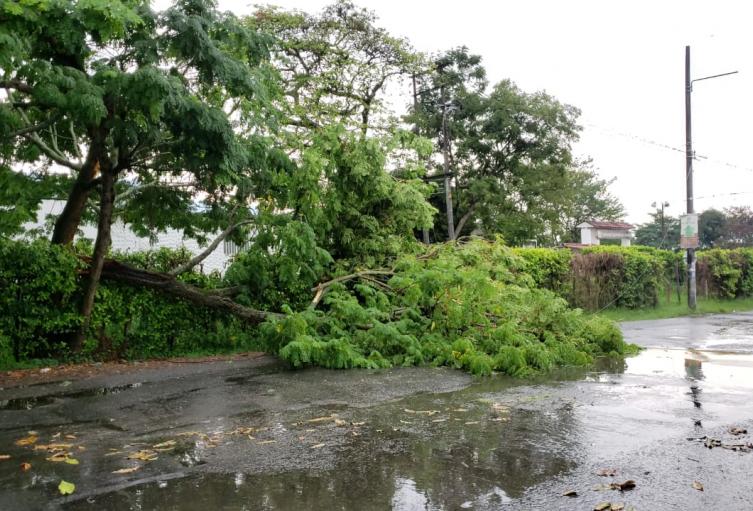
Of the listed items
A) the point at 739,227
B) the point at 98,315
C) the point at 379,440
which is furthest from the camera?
the point at 739,227

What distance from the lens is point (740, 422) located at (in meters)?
6.28

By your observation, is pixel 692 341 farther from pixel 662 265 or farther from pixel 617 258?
pixel 662 265

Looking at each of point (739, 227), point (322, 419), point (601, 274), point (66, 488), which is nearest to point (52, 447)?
point (66, 488)

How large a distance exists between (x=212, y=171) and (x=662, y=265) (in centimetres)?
1960

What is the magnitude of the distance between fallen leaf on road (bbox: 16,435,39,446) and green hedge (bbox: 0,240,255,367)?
4.42 meters

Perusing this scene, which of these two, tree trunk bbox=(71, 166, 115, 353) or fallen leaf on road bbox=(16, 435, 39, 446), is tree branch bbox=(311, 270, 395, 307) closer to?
tree trunk bbox=(71, 166, 115, 353)

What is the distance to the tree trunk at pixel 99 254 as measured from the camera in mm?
10180

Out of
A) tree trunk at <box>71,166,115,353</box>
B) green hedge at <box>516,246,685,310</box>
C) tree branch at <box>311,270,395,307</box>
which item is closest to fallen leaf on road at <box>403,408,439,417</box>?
tree branch at <box>311,270,395,307</box>

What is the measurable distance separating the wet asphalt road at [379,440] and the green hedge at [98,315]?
1556 mm

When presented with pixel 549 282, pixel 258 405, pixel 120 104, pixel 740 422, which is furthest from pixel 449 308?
pixel 549 282

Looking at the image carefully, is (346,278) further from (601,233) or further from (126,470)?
(601,233)

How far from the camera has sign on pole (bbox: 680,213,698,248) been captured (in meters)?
22.5

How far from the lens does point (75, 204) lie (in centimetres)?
1099

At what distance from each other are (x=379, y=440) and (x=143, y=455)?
198cm
